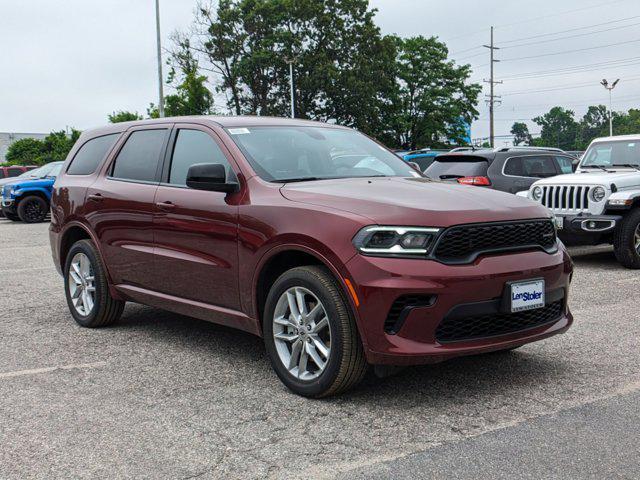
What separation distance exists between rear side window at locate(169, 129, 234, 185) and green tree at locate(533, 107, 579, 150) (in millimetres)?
150994

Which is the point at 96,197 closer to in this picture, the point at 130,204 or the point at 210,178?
the point at 130,204

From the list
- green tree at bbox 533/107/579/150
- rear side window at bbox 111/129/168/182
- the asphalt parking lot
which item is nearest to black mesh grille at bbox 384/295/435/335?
the asphalt parking lot

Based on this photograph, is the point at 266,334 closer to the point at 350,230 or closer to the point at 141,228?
the point at 350,230

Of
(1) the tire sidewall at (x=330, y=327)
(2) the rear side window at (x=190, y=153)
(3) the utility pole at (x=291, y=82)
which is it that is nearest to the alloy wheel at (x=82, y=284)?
(2) the rear side window at (x=190, y=153)

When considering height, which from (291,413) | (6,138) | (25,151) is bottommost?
(291,413)

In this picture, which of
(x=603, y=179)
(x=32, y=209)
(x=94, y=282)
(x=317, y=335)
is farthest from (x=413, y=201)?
(x=32, y=209)

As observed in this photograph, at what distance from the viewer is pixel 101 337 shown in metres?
6.17

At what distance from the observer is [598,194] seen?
9.70 meters

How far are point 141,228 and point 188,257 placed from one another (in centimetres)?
68

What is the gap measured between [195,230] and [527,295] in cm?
224

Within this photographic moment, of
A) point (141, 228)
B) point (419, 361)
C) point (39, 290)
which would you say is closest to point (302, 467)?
point (419, 361)

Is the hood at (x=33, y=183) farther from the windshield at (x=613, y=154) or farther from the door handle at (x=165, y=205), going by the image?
the door handle at (x=165, y=205)

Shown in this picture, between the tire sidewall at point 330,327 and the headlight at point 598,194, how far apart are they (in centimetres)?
647

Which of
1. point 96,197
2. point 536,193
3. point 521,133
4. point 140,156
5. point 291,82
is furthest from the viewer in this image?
point 521,133
